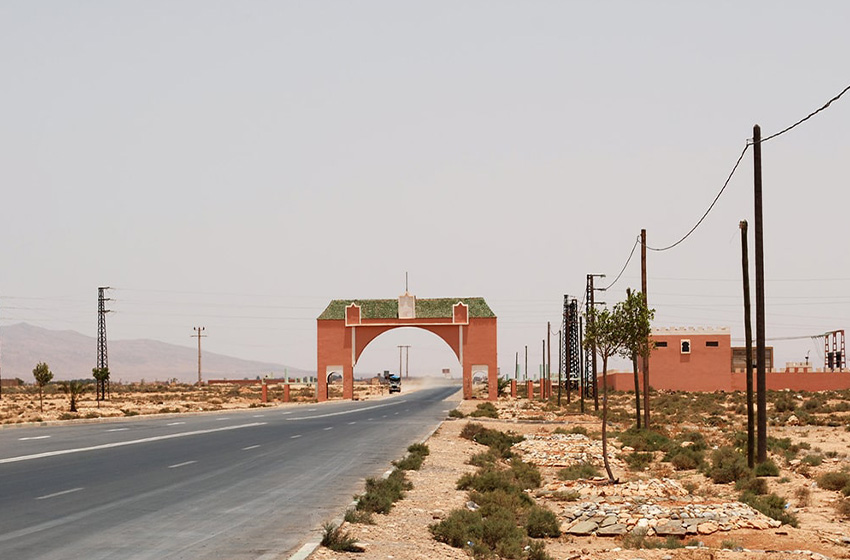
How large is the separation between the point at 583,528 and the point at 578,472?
30.3ft

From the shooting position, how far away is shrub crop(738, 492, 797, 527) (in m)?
16.7

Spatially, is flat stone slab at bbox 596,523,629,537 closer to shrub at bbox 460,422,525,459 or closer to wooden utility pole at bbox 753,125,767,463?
wooden utility pole at bbox 753,125,767,463

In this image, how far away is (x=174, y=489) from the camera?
61.7 ft

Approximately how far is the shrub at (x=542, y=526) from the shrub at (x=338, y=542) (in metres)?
3.79

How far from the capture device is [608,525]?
16.4 m

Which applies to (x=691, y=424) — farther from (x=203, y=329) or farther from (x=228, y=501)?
(x=203, y=329)

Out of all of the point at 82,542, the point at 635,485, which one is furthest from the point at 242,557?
the point at 635,485

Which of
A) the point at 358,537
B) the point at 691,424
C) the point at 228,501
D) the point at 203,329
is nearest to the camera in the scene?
the point at 358,537

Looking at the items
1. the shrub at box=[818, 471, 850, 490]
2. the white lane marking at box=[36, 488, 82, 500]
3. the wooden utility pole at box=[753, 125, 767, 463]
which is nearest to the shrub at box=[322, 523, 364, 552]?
the white lane marking at box=[36, 488, 82, 500]

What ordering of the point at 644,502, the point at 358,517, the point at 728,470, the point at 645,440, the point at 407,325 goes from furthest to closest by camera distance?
1. the point at 407,325
2. the point at 645,440
3. the point at 728,470
4. the point at 644,502
5. the point at 358,517

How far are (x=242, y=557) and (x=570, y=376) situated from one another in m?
73.9

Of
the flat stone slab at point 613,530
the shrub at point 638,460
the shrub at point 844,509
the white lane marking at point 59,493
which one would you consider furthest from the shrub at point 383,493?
the shrub at point 638,460

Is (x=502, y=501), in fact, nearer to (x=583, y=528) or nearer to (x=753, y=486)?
(x=583, y=528)

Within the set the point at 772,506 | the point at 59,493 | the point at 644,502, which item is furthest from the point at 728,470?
the point at 59,493
